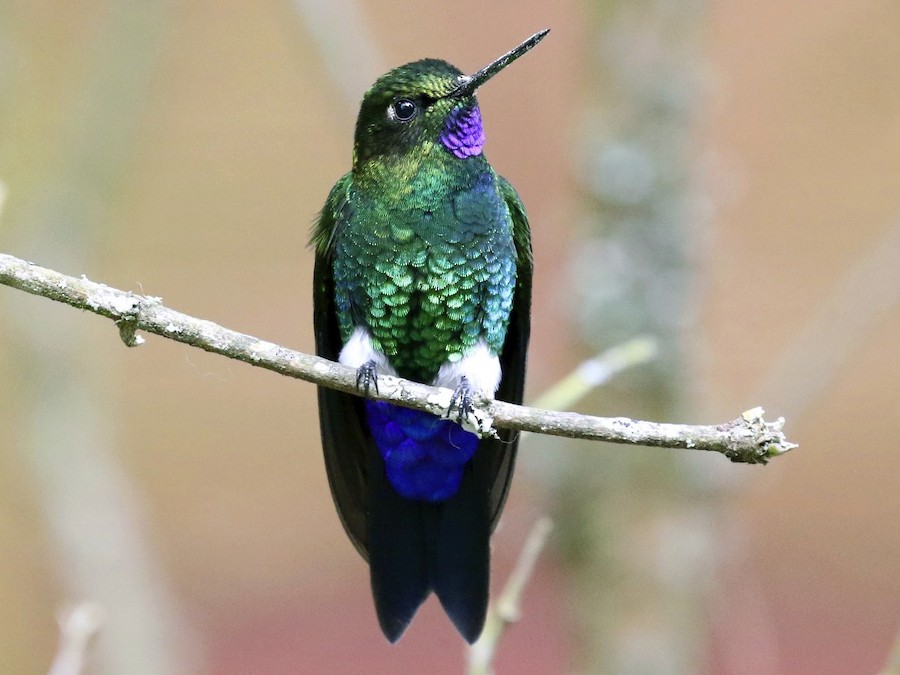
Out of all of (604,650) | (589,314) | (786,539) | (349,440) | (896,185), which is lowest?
(604,650)

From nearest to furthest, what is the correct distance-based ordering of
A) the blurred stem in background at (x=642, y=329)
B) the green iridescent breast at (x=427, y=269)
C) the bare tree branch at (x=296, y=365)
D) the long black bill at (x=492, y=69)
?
the bare tree branch at (x=296, y=365), the long black bill at (x=492, y=69), the green iridescent breast at (x=427, y=269), the blurred stem in background at (x=642, y=329)

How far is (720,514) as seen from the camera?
3.57m

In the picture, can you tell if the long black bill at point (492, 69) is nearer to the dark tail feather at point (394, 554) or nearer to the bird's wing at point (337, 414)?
the bird's wing at point (337, 414)

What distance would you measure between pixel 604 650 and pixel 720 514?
55 centimetres

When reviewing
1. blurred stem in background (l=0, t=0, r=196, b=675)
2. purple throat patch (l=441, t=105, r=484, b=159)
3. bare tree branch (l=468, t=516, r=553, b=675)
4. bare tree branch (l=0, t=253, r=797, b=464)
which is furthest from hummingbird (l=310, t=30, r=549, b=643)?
blurred stem in background (l=0, t=0, r=196, b=675)

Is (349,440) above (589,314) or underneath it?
underneath

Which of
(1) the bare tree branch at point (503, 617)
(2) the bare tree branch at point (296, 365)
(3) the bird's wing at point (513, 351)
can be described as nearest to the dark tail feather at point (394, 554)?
(3) the bird's wing at point (513, 351)

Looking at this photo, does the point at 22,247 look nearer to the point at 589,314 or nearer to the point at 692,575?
the point at 589,314

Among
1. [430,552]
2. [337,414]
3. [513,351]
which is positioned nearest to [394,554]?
[430,552]

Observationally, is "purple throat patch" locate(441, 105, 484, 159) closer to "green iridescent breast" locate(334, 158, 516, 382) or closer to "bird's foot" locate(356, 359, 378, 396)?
"green iridescent breast" locate(334, 158, 516, 382)

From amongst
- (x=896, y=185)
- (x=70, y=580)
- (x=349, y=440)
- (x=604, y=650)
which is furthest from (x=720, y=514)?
(x=896, y=185)

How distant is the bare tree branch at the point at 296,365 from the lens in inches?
70.4

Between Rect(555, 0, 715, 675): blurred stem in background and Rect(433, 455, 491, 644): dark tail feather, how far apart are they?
61 cm

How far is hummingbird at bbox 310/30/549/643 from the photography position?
269cm
